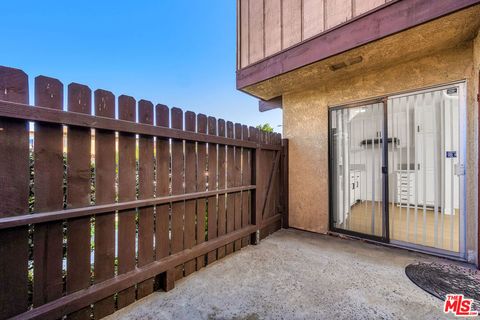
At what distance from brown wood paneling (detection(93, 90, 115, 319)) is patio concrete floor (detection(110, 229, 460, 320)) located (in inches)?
12.4

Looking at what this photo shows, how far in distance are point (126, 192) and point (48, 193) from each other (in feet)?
1.68

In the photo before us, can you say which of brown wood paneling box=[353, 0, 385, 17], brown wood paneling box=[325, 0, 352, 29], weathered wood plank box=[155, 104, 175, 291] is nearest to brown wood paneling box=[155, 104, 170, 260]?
weathered wood plank box=[155, 104, 175, 291]

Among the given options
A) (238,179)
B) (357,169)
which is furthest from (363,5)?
(238,179)

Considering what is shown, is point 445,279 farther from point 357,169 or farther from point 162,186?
point 162,186

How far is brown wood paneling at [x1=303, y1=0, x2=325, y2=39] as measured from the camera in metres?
2.79

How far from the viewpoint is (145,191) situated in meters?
1.99

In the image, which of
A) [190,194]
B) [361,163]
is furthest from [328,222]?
[190,194]

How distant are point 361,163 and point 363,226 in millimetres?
1015

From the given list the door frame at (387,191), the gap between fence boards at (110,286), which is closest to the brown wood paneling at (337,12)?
the door frame at (387,191)

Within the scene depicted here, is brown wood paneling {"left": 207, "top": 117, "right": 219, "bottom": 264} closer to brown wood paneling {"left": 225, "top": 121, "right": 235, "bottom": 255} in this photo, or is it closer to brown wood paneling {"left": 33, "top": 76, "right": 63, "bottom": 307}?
brown wood paneling {"left": 225, "top": 121, "right": 235, "bottom": 255}

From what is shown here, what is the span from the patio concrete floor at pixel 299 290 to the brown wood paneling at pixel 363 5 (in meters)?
2.95

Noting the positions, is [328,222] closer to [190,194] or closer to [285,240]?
[285,240]

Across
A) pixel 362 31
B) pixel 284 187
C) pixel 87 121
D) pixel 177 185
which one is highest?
pixel 362 31

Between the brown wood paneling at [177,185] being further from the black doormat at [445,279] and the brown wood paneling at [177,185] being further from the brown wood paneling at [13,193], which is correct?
the black doormat at [445,279]
